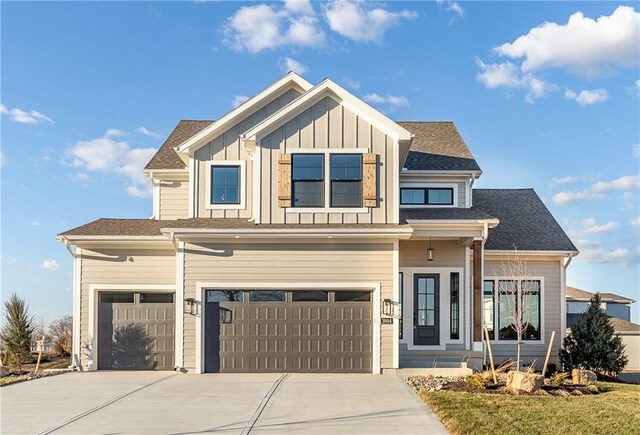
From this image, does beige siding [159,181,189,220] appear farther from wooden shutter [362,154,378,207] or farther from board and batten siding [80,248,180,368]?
wooden shutter [362,154,378,207]

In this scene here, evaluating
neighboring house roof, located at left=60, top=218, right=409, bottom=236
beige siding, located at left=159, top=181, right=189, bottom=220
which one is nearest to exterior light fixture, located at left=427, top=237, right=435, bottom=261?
neighboring house roof, located at left=60, top=218, right=409, bottom=236

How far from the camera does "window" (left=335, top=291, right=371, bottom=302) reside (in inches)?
547

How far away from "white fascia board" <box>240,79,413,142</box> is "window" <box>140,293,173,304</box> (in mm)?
4431

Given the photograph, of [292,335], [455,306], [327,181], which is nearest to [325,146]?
[327,181]

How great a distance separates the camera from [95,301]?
1484 cm

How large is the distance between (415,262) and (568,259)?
4.49m

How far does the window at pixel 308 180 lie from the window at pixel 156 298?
4.04 meters

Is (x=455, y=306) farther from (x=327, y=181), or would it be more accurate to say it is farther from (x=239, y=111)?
(x=239, y=111)

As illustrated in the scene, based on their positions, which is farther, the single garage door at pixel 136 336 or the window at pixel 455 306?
the window at pixel 455 306

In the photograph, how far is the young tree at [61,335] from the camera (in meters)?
20.2

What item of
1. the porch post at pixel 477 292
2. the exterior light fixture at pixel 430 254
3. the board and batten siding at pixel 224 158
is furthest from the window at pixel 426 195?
the board and batten siding at pixel 224 158

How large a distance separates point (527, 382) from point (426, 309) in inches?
214

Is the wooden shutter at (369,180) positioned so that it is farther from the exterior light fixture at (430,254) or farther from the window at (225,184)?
the window at (225,184)

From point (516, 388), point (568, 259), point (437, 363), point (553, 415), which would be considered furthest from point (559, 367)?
point (553, 415)
